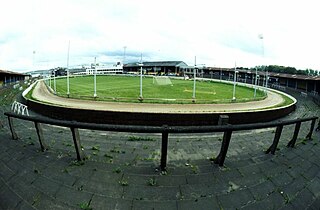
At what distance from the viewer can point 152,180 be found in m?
2.73

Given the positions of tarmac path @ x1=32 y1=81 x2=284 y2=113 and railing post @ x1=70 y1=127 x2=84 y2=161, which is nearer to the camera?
railing post @ x1=70 y1=127 x2=84 y2=161

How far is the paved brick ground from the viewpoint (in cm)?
244

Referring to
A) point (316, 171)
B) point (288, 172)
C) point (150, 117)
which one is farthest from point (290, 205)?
point (150, 117)

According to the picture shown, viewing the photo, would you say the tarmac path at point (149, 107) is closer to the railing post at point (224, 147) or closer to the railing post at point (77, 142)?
the railing post at point (77, 142)

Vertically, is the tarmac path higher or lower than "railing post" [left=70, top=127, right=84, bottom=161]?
lower

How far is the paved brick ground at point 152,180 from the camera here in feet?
8.02

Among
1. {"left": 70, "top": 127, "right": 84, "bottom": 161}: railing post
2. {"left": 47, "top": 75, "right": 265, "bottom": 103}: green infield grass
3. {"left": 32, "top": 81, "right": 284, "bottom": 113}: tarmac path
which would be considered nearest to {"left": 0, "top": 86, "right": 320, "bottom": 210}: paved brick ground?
{"left": 70, "top": 127, "right": 84, "bottom": 161}: railing post

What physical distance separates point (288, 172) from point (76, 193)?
2990 millimetres

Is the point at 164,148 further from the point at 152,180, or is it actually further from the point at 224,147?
the point at 224,147

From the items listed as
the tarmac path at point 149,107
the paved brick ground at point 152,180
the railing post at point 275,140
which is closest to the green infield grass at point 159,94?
the tarmac path at point 149,107

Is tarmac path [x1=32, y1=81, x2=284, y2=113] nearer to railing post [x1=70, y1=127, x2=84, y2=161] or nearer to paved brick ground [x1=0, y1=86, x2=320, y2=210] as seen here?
paved brick ground [x1=0, y1=86, x2=320, y2=210]

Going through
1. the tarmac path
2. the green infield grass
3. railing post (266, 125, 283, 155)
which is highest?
railing post (266, 125, 283, 155)

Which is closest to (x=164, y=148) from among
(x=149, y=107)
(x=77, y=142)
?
(x=77, y=142)

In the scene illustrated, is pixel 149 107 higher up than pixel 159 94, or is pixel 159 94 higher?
pixel 159 94
